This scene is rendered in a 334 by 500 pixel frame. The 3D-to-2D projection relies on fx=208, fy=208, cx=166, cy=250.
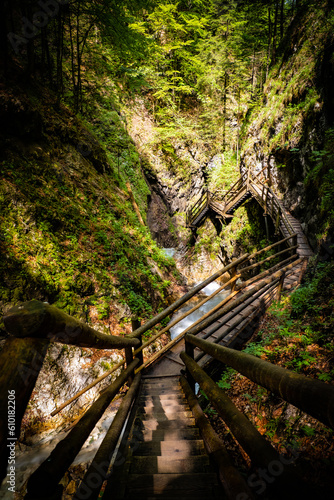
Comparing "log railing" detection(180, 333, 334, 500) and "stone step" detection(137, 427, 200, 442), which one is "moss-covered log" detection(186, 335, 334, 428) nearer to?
"log railing" detection(180, 333, 334, 500)

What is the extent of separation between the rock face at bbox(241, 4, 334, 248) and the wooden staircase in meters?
8.18

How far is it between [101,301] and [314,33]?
16.5 metres

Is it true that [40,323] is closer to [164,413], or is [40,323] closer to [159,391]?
[164,413]

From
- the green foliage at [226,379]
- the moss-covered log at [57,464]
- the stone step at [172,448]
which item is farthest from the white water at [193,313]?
the moss-covered log at [57,464]

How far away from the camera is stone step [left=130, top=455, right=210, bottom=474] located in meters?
1.64

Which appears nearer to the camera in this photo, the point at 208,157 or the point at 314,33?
the point at 314,33

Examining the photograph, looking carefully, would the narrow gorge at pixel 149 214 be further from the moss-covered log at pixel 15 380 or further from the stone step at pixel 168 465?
the stone step at pixel 168 465

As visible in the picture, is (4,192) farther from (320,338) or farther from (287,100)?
(287,100)

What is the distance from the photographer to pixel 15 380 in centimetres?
80

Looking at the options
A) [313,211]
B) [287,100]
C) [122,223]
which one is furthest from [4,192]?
[287,100]

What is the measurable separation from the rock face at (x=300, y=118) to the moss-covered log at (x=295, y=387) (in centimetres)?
834

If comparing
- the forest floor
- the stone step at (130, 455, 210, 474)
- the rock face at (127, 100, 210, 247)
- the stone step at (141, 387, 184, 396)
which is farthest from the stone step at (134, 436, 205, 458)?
the rock face at (127, 100, 210, 247)

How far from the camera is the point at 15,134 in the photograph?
5.78m

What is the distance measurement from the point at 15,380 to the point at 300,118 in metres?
13.7
